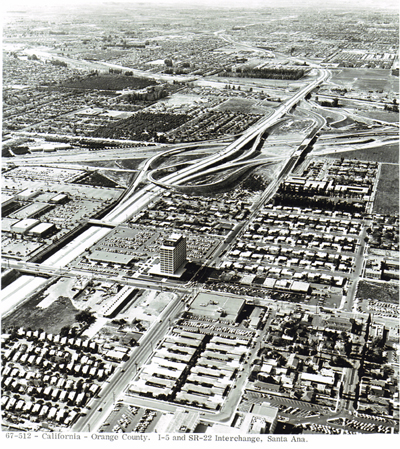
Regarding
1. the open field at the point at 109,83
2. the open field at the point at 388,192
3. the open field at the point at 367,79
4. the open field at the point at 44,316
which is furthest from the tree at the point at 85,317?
the open field at the point at 367,79

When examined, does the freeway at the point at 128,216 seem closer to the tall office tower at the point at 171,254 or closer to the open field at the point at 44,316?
the open field at the point at 44,316

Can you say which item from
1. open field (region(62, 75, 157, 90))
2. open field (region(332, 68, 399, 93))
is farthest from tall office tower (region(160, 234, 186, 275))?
open field (region(332, 68, 399, 93))

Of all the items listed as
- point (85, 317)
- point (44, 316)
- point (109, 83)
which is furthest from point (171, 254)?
point (109, 83)

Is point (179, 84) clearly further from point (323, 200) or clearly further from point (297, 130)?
point (323, 200)

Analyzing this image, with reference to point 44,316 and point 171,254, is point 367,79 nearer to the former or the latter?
point 171,254

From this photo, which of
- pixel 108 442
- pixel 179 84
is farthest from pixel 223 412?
pixel 179 84

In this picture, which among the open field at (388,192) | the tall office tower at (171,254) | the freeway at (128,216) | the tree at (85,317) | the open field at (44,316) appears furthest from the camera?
the open field at (388,192)
